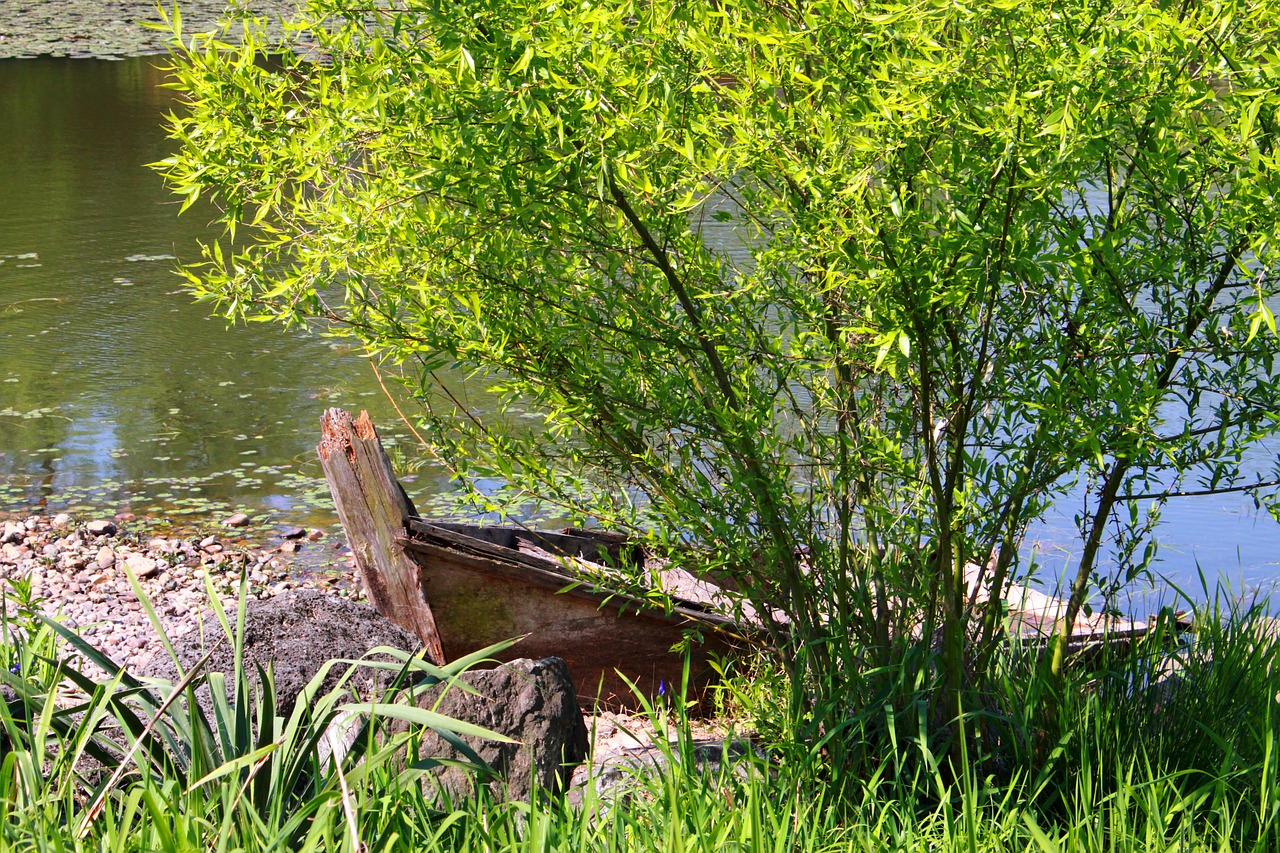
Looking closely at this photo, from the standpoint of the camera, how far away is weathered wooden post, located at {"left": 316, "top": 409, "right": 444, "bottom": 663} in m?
4.61

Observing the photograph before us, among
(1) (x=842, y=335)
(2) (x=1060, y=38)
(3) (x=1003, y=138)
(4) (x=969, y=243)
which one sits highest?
(2) (x=1060, y=38)

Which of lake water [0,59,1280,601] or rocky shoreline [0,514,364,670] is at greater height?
lake water [0,59,1280,601]

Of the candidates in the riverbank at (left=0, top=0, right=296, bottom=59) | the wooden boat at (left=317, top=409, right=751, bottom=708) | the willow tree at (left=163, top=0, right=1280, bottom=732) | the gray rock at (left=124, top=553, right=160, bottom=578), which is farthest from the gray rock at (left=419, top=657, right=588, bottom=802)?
the riverbank at (left=0, top=0, right=296, bottom=59)

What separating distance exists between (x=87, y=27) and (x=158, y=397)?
2328cm

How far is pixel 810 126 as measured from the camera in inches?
117

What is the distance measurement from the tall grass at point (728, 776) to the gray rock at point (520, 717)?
16cm

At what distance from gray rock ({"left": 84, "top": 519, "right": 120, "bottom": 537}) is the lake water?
314mm

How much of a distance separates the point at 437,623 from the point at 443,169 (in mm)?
2328

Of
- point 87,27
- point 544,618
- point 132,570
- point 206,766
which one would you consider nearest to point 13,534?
point 132,570

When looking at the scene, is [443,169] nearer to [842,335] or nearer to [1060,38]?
[842,335]

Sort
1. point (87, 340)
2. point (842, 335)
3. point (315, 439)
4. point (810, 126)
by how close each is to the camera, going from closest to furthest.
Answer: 1. point (810, 126)
2. point (842, 335)
3. point (315, 439)
4. point (87, 340)

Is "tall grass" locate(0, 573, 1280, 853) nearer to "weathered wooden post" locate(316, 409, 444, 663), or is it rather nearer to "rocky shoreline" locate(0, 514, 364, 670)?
"weathered wooden post" locate(316, 409, 444, 663)

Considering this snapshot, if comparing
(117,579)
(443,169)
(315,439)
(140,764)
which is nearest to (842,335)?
(443,169)

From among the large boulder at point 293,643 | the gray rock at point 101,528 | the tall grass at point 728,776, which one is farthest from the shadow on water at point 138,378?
the tall grass at point 728,776
